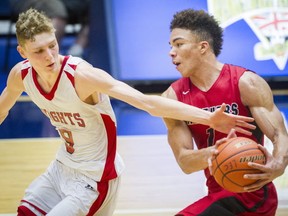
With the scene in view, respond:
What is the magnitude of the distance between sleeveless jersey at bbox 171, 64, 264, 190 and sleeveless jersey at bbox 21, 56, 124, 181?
54cm

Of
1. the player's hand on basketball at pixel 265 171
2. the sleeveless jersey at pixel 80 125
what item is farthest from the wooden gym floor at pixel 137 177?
the player's hand on basketball at pixel 265 171

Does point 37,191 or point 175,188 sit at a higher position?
point 37,191

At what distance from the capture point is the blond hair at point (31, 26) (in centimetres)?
409

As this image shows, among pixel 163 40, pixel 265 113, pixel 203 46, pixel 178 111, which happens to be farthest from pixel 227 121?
pixel 163 40

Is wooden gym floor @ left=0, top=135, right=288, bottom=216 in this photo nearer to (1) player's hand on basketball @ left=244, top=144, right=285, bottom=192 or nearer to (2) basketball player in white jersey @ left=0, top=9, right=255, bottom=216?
(2) basketball player in white jersey @ left=0, top=9, right=255, bottom=216

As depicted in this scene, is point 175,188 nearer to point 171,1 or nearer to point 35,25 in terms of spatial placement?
point 35,25

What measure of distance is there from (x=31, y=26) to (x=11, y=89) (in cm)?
62

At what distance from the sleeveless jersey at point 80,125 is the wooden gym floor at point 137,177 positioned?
111cm

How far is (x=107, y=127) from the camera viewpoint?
14.1 feet

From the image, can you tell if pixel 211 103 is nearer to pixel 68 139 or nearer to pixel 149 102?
pixel 149 102

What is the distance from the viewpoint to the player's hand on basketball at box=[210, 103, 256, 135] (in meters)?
3.76

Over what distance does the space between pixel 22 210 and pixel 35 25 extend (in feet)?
3.87

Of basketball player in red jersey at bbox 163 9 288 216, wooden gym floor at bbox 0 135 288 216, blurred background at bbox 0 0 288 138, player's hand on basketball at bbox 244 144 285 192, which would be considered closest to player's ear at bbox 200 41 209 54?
basketball player in red jersey at bbox 163 9 288 216

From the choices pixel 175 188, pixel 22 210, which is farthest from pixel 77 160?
pixel 175 188
